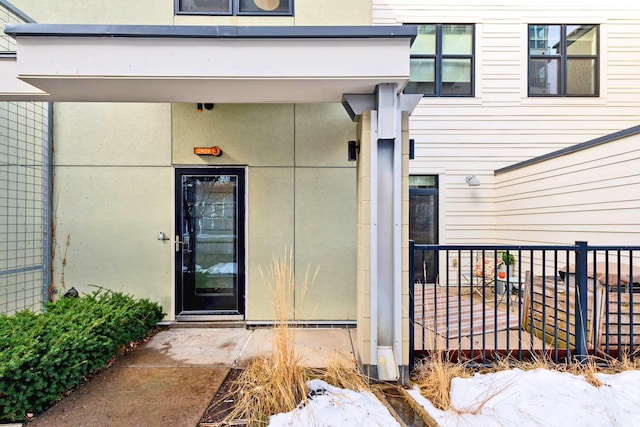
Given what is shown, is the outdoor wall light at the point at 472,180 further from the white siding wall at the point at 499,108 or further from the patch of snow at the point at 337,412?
the patch of snow at the point at 337,412

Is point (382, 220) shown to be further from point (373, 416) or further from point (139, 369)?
point (139, 369)

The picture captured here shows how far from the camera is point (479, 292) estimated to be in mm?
5145

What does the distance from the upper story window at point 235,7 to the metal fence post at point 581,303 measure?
13.6ft

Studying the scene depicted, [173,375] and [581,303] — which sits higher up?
[581,303]

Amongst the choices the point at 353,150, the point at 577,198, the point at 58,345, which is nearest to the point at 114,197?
the point at 58,345

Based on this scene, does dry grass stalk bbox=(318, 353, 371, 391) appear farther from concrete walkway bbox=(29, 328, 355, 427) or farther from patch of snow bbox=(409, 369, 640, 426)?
patch of snow bbox=(409, 369, 640, 426)

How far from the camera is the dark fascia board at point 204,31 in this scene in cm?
239

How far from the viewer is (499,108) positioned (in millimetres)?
5938

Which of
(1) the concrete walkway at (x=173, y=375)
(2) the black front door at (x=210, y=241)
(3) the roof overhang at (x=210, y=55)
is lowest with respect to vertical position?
(1) the concrete walkway at (x=173, y=375)

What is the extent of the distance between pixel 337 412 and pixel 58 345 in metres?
2.17

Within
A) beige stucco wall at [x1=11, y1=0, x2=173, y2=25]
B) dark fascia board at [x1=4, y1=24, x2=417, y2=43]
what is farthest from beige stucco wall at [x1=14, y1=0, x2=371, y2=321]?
dark fascia board at [x1=4, y1=24, x2=417, y2=43]

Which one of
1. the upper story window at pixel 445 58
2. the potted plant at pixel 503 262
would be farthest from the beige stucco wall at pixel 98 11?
the potted plant at pixel 503 262

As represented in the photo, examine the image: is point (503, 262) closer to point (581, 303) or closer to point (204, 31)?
point (581, 303)

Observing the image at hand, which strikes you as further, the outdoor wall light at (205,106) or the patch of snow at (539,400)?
the outdoor wall light at (205,106)
